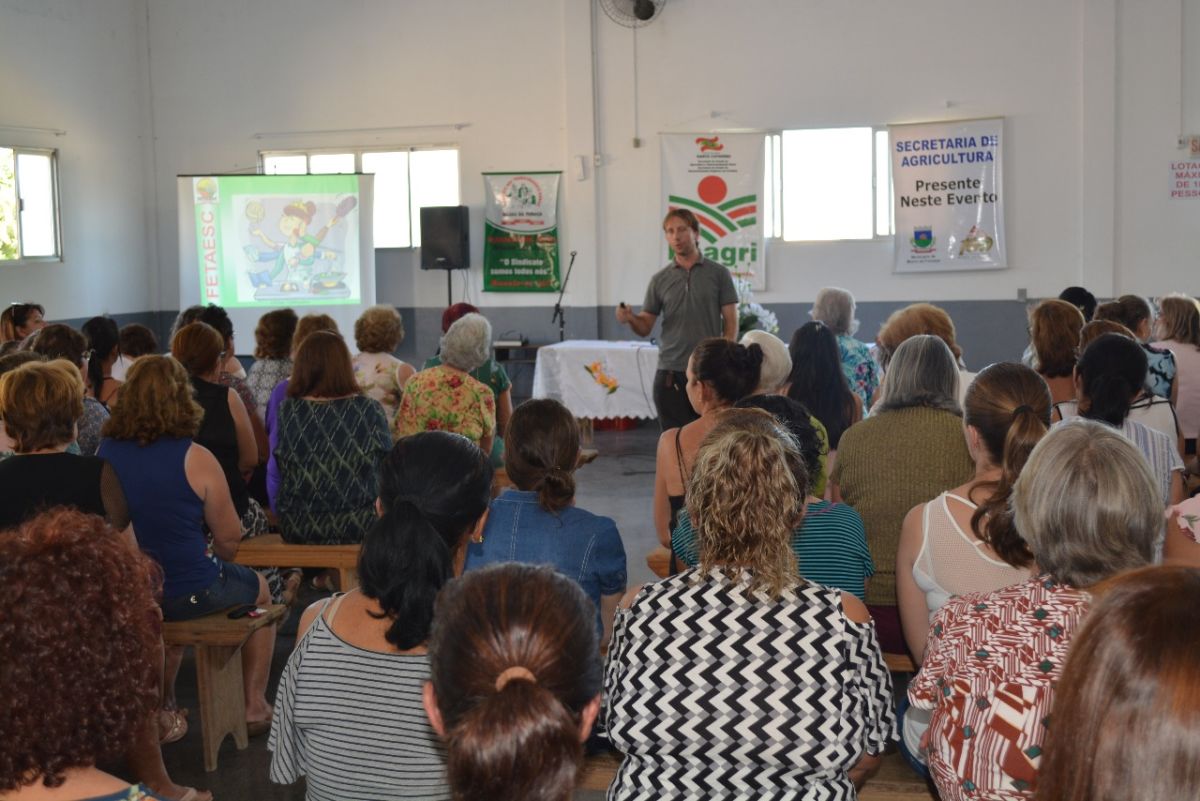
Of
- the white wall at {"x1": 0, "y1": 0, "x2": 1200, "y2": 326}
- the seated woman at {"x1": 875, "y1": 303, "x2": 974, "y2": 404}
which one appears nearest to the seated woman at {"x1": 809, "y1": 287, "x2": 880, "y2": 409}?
the seated woman at {"x1": 875, "y1": 303, "x2": 974, "y2": 404}

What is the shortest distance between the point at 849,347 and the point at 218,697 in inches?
136

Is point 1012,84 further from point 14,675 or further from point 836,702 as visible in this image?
point 14,675

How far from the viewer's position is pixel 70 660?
56.6 inches

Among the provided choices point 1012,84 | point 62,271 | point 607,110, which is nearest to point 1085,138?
point 1012,84

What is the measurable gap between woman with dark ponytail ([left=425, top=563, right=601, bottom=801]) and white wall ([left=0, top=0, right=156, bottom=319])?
9.87m

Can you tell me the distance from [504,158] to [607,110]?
106 centimetres

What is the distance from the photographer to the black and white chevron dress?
2.07 metres

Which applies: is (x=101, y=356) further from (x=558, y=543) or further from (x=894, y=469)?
(x=894, y=469)

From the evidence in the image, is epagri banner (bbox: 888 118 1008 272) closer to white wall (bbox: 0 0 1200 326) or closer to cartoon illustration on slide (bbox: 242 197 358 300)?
white wall (bbox: 0 0 1200 326)

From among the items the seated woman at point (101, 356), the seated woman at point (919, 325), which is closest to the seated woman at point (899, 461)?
the seated woman at point (919, 325)

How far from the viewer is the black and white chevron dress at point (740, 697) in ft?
6.80

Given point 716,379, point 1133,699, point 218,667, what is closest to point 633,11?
point 716,379

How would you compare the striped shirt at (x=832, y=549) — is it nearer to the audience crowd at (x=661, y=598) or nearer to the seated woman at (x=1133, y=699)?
the audience crowd at (x=661, y=598)

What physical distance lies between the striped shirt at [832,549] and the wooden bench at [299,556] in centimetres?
167
